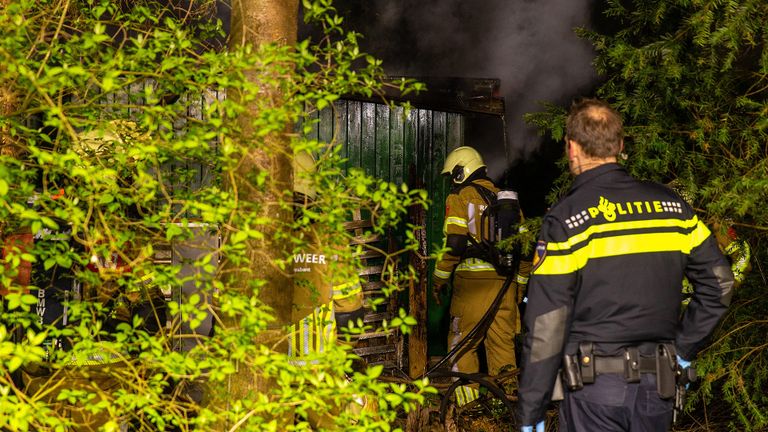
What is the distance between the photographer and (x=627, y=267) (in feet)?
10.4

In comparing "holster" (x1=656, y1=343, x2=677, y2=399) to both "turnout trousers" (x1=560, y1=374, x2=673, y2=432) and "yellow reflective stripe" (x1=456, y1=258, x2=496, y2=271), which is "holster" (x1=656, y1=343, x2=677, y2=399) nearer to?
"turnout trousers" (x1=560, y1=374, x2=673, y2=432)

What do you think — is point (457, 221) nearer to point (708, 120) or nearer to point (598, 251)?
point (708, 120)

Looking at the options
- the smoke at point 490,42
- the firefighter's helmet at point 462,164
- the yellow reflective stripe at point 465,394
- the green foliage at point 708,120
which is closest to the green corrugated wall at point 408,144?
the smoke at point 490,42

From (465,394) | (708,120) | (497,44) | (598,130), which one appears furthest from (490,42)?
(598,130)

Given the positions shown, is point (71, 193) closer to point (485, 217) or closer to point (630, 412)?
point (630, 412)

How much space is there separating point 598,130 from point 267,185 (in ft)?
4.67

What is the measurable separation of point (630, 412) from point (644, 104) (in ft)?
7.16

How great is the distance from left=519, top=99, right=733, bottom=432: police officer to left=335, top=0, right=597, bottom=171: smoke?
6565 mm

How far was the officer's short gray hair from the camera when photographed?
10.8 ft

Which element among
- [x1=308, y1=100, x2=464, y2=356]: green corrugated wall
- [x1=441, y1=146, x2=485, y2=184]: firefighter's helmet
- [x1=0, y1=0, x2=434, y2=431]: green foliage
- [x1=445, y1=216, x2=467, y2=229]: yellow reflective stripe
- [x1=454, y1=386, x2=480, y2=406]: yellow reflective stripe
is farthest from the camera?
[x1=308, y1=100, x2=464, y2=356]: green corrugated wall

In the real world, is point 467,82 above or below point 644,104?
above

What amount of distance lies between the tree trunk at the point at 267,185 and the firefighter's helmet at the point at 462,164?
4160 mm

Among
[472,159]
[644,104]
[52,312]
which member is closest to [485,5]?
[472,159]

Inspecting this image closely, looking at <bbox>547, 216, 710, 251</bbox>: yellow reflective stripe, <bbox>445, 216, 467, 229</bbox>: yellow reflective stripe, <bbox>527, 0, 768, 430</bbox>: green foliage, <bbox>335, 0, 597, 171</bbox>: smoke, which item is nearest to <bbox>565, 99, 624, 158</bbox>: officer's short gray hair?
<bbox>547, 216, 710, 251</bbox>: yellow reflective stripe
